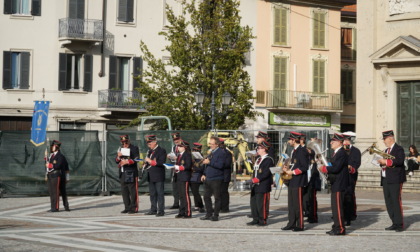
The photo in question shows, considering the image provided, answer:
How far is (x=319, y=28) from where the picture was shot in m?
53.0

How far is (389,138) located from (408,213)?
4276mm

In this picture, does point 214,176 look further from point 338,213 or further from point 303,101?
point 303,101

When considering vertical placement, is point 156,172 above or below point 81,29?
below

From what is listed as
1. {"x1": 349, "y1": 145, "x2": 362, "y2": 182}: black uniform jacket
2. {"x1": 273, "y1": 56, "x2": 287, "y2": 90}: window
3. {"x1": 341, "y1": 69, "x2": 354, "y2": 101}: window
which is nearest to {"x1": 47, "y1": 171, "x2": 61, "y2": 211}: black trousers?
{"x1": 349, "y1": 145, "x2": 362, "y2": 182}: black uniform jacket

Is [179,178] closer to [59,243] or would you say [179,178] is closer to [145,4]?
[59,243]

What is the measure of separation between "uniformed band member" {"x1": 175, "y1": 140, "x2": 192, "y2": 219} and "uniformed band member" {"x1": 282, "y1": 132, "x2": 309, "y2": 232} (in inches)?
126

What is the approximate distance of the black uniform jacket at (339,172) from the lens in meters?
17.4

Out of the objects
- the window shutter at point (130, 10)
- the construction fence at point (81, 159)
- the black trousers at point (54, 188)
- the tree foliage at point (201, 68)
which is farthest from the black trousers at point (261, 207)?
the window shutter at point (130, 10)

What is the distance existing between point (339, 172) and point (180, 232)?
126 inches

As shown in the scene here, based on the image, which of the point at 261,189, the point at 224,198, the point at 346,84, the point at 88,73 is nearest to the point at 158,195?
the point at 224,198

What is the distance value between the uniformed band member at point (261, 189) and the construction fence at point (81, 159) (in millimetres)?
10464

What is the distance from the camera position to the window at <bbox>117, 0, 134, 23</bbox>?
150ft

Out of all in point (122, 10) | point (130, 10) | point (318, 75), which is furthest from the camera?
point (318, 75)

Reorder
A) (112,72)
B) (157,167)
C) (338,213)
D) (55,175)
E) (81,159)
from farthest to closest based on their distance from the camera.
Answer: (112,72)
(81,159)
(55,175)
(157,167)
(338,213)
